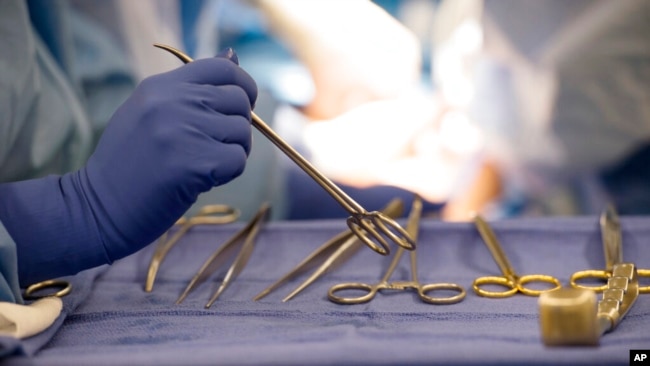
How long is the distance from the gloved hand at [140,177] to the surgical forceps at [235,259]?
131 millimetres

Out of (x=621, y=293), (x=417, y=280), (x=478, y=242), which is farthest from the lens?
(x=478, y=242)

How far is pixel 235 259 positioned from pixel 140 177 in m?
0.29

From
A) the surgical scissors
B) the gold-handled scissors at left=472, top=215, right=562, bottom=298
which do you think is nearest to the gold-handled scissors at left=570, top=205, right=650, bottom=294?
the gold-handled scissors at left=472, top=215, right=562, bottom=298

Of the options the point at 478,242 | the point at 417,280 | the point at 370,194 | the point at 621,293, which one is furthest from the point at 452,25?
the point at 621,293

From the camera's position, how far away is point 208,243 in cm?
116

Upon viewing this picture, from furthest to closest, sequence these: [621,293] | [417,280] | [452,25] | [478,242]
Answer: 1. [452,25]
2. [478,242]
3. [417,280]
4. [621,293]

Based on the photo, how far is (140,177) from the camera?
833mm

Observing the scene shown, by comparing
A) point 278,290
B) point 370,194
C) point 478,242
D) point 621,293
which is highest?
point 370,194

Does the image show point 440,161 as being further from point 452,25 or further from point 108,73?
point 108,73

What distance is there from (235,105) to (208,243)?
0.36 metres

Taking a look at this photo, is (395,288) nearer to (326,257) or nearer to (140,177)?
(326,257)

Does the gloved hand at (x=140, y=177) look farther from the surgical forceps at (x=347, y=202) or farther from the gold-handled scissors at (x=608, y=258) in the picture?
the gold-handled scissors at (x=608, y=258)

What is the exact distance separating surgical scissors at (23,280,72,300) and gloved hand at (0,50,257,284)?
4 centimetres

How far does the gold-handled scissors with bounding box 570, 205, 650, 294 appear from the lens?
0.93 meters
